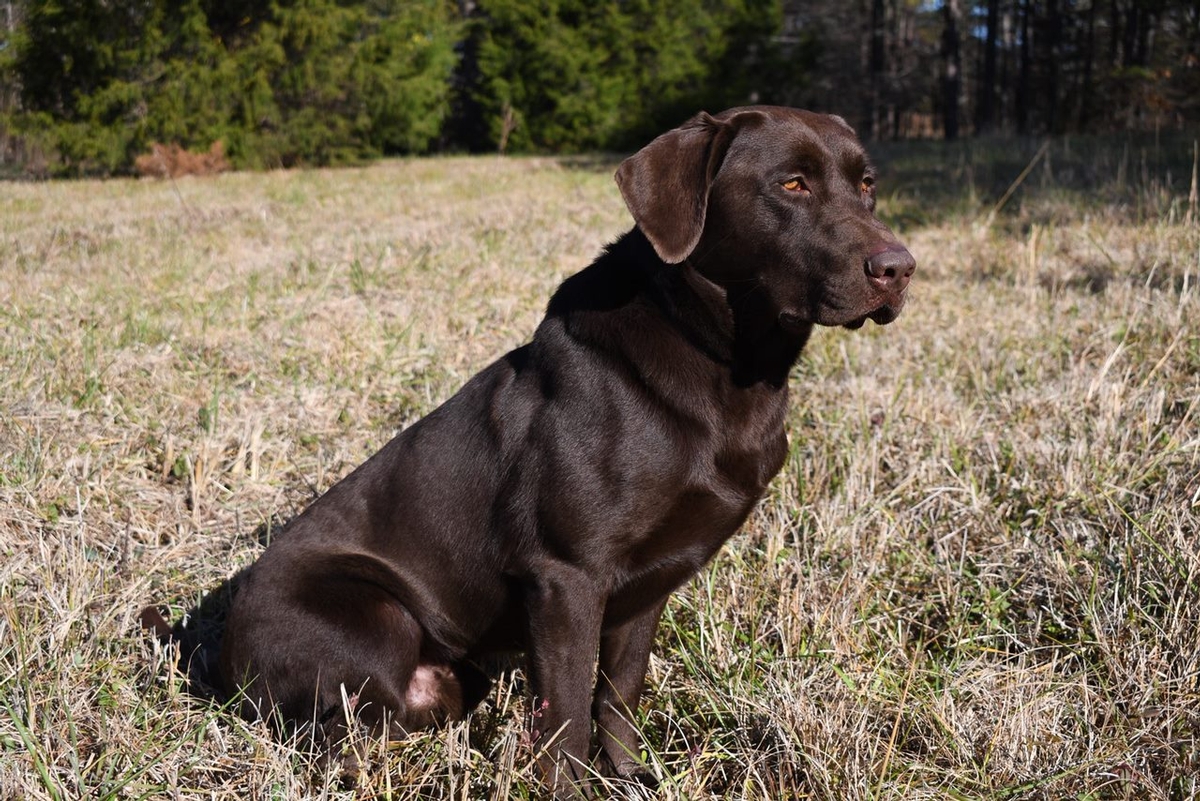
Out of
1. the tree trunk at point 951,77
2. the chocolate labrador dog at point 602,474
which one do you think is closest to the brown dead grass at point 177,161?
the chocolate labrador dog at point 602,474

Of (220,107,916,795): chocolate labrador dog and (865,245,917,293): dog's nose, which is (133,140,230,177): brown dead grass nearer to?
(220,107,916,795): chocolate labrador dog

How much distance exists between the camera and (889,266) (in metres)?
2.18

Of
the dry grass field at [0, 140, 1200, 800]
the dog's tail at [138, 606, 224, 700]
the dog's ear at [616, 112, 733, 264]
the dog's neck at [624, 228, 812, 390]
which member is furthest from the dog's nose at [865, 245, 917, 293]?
the dog's tail at [138, 606, 224, 700]

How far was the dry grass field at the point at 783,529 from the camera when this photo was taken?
2.14 meters

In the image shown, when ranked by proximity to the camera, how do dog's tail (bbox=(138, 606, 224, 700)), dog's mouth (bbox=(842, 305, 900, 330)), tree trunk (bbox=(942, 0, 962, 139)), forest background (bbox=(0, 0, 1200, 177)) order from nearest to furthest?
dog's mouth (bbox=(842, 305, 900, 330)) → dog's tail (bbox=(138, 606, 224, 700)) → forest background (bbox=(0, 0, 1200, 177)) → tree trunk (bbox=(942, 0, 962, 139))

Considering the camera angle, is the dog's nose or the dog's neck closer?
the dog's nose

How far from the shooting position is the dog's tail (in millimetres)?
2621

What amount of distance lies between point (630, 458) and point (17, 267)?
20.3ft

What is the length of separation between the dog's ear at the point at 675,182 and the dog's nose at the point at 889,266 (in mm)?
401

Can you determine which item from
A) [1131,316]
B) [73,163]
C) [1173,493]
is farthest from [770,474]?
[73,163]

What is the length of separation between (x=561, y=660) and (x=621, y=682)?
0.42 m

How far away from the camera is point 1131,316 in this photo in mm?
4609

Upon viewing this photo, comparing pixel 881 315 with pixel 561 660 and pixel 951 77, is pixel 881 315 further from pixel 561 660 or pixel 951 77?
pixel 951 77

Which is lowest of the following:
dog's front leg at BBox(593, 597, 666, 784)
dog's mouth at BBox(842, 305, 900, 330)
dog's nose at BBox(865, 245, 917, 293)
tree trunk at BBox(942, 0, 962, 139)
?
tree trunk at BBox(942, 0, 962, 139)
